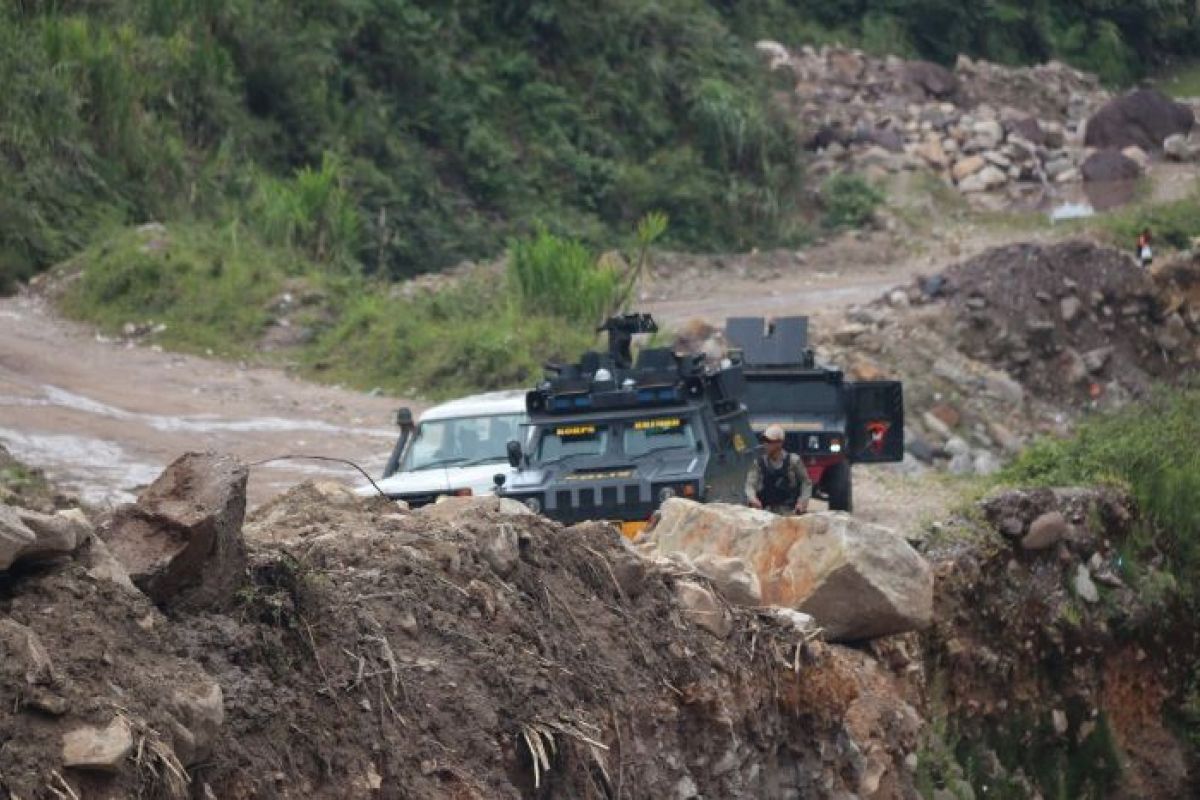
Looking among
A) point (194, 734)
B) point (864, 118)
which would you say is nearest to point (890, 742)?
point (194, 734)

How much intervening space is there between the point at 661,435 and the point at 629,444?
24 centimetres

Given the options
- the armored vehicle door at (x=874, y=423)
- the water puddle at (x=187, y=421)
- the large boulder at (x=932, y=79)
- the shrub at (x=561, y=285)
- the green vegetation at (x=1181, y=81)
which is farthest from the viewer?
the green vegetation at (x=1181, y=81)

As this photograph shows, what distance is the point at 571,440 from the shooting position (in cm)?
1551

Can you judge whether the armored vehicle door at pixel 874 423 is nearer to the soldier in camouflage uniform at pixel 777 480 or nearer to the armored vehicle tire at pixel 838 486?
the armored vehicle tire at pixel 838 486

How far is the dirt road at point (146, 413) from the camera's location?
20984mm

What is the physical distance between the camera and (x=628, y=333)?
16859 mm

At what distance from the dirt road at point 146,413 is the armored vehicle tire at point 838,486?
4.75 m

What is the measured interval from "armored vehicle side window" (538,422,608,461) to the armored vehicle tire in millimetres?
4166

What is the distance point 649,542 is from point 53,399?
12824mm

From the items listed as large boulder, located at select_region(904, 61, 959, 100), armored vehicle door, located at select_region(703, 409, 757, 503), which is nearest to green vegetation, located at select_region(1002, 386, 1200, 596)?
armored vehicle door, located at select_region(703, 409, 757, 503)

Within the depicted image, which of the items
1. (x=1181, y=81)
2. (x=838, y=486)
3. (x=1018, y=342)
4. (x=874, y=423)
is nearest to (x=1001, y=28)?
(x=1181, y=81)

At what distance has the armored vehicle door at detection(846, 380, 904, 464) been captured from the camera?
1962 cm

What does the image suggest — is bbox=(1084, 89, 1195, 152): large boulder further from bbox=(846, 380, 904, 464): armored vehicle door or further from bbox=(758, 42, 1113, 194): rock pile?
bbox=(846, 380, 904, 464): armored vehicle door

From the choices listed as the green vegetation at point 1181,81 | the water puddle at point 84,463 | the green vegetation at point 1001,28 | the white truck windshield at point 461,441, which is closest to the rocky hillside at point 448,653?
the white truck windshield at point 461,441
